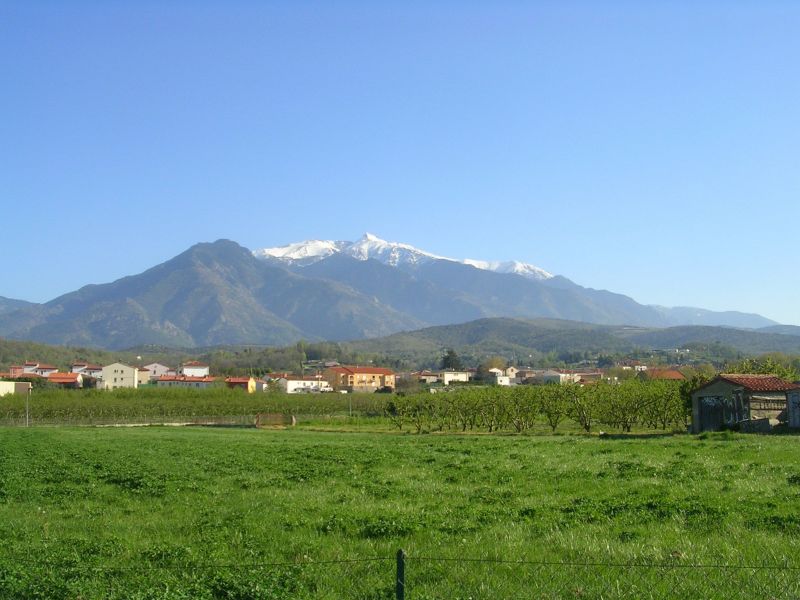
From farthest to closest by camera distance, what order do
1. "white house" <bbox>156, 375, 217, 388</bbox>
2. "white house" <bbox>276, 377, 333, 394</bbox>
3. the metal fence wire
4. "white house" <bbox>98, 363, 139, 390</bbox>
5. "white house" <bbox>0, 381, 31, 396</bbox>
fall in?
1. "white house" <bbox>276, 377, 333, 394</bbox>
2. "white house" <bbox>98, 363, 139, 390</bbox>
3. "white house" <bbox>156, 375, 217, 388</bbox>
4. "white house" <bbox>0, 381, 31, 396</bbox>
5. the metal fence wire

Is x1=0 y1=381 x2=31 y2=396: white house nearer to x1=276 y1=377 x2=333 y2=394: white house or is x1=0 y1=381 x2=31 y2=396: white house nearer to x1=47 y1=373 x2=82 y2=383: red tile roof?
x1=47 y1=373 x2=82 y2=383: red tile roof

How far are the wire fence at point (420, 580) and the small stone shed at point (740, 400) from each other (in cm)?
4038

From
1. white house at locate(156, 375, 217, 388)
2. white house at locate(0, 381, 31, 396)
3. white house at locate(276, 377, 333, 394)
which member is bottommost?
white house at locate(276, 377, 333, 394)

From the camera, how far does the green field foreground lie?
9.27 m

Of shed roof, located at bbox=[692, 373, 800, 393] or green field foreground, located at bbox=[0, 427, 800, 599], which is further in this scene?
shed roof, located at bbox=[692, 373, 800, 393]

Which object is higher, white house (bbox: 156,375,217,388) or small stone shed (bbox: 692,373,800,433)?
small stone shed (bbox: 692,373,800,433)

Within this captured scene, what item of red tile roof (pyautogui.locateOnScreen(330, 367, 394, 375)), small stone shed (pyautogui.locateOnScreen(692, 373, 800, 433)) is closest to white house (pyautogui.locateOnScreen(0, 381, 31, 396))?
red tile roof (pyautogui.locateOnScreen(330, 367, 394, 375))

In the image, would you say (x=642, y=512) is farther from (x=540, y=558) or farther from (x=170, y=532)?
(x=170, y=532)

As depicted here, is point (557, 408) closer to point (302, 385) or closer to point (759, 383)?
point (759, 383)

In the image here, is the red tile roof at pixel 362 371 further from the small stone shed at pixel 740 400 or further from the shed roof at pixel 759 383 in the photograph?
the shed roof at pixel 759 383

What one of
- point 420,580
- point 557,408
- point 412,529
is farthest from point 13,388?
point 420,580

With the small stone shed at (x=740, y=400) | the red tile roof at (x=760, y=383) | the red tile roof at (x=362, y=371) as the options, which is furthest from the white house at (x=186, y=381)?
the red tile roof at (x=760, y=383)

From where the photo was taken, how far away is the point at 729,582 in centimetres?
884

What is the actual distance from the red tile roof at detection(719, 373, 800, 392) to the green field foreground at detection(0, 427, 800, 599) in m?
24.6
